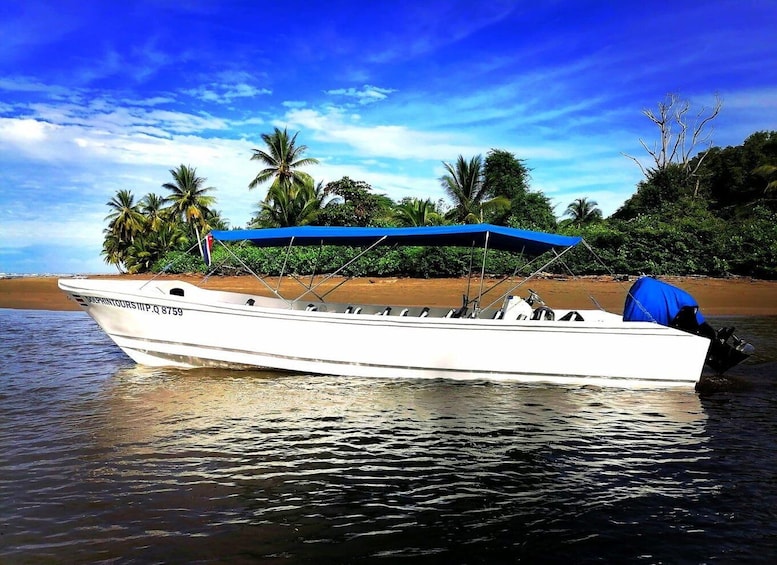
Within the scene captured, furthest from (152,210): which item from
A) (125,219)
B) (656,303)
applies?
(656,303)

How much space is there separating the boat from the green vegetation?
25.2 ft

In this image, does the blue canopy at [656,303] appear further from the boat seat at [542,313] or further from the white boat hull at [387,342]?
the boat seat at [542,313]

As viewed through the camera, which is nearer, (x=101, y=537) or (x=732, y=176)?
(x=101, y=537)

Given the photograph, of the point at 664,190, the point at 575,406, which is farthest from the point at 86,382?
the point at 664,190

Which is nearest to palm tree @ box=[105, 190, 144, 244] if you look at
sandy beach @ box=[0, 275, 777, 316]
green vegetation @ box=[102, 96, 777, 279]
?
green vegetation @ box=[102, 96, 777, 279]

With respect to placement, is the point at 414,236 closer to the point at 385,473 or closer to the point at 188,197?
the point at 385,473

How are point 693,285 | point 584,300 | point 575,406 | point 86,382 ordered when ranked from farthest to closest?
1. point 693,285
2. point 584,300
3. point 86,382
4. point 575,406

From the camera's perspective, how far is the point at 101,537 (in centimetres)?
399

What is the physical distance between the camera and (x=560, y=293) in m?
21.0

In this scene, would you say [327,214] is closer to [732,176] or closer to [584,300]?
[584,300]

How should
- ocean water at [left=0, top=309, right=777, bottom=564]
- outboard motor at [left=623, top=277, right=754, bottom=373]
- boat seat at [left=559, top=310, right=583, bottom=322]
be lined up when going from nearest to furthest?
ocean water at [left=0, top=309, right=777, bottom=564], outboard motor at [left=623, top=277, right=754, bottom=373], boat seat at [left=559, top=310, right=583, bottom=322]

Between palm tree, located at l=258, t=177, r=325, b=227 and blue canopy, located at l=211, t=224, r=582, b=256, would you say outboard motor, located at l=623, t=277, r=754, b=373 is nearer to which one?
blue canopy, located at l=211, t=224, r=582, b=256

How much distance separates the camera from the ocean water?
3930 millimetres

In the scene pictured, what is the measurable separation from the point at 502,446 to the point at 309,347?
4.17 m
